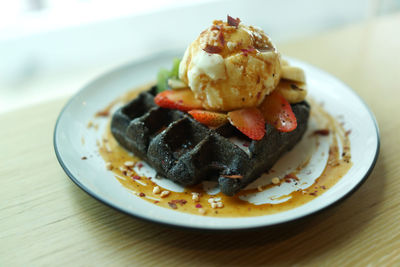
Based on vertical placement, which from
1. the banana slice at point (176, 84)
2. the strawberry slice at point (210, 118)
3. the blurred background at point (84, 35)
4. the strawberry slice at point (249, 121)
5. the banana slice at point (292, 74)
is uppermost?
the banana slice at point (292, 74)

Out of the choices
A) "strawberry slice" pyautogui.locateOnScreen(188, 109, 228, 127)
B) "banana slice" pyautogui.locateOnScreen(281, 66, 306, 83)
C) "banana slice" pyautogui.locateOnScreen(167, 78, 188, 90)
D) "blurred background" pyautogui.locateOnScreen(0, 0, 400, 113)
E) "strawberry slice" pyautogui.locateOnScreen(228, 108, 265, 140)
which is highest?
"banana slice" pyautogui.locateOnScreen(281, 66, 306, 83)

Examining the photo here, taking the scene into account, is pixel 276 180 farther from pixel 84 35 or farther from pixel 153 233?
pixel 84 35

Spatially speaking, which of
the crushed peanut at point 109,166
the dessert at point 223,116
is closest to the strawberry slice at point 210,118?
the dessert at point 223,116

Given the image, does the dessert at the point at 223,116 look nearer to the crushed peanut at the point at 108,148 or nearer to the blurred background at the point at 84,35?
the crushed peanut at the point at 108,148

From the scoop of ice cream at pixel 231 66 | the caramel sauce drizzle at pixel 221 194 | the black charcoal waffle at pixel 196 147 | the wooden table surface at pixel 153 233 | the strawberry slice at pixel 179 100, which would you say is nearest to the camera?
the wooden table surface at pixel 153 233

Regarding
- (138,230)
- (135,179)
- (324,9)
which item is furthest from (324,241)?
(324,9)

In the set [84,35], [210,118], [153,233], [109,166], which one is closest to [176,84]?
[210,118]

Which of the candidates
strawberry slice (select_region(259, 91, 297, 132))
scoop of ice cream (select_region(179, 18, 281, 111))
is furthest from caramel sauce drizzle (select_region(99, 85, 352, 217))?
scoop of ice cream (select_region(179, 18, 281, 111))

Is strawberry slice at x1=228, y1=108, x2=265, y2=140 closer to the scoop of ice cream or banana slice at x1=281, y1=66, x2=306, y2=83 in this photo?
the scoop of ice cream
